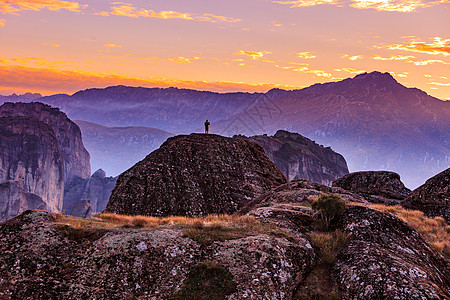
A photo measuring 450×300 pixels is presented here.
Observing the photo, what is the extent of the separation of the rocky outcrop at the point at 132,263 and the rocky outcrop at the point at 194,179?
2357 cm

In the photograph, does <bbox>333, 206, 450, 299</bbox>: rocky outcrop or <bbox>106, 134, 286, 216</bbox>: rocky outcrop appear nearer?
<bbox>333, 206, 450, 299</bbox>: rocky outcrop

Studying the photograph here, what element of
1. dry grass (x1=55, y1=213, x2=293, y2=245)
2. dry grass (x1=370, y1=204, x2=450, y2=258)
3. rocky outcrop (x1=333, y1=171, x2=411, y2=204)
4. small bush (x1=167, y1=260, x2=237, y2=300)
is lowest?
rocky outcrop (x1=333, y1=171, x2=411, y2=204)

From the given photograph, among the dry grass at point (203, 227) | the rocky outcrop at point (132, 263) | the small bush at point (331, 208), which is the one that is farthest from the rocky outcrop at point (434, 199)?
the rocky outcrop at point (132, 263)

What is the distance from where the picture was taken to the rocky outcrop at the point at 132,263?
31.8ft

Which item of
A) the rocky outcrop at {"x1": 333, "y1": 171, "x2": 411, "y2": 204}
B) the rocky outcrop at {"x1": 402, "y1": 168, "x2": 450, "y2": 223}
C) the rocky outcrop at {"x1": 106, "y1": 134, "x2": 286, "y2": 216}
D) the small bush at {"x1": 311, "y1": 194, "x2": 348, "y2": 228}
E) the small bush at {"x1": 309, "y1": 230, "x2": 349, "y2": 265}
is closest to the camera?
the small bush at {"x1": 309, "y1": 230, "x2": 349, "y2": 265}

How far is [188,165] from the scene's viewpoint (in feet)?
140

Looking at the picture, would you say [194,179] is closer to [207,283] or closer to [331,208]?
[331,208]

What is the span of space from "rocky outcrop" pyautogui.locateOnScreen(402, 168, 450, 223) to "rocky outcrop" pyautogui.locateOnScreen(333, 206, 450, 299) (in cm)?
1374

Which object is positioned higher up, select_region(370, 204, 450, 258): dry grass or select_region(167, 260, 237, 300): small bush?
select_region(167, 260, 237, 300): small bush

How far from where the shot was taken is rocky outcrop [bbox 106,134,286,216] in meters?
36.2

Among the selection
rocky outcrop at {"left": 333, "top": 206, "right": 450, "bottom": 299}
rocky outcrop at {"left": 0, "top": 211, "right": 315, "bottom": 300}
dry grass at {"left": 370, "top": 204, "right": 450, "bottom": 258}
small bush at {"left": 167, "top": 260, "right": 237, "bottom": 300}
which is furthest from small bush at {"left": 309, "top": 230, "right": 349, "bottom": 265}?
dry grass at {"left": 370, "top": 204, "right": 450, "bottom": 258}

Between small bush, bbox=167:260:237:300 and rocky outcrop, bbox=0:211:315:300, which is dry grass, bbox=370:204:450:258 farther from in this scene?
small bush, bbox=167:260:237:300

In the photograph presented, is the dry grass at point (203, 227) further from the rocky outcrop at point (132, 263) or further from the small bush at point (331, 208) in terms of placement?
the small bush at point (331, 208)

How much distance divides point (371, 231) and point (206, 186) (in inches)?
1098
